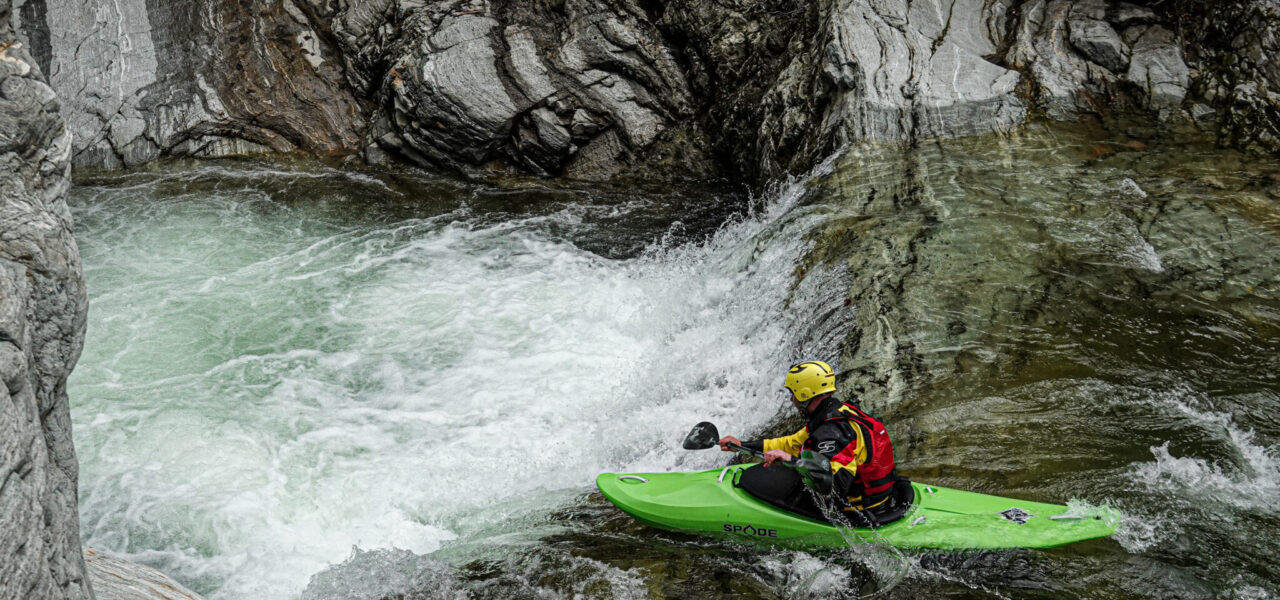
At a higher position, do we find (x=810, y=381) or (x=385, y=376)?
(x=810, y=381)

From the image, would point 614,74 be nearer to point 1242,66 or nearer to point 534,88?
point 534,88

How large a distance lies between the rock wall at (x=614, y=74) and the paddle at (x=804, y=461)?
4.74 metres

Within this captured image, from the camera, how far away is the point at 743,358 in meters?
7.16

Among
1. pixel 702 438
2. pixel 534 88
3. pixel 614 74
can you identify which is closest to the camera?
pixel 702 438

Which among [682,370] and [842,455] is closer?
[842,455]

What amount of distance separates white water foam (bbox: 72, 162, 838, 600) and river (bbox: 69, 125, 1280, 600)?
0.03m

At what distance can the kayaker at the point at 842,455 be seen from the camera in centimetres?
447

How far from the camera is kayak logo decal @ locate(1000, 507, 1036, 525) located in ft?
15.1

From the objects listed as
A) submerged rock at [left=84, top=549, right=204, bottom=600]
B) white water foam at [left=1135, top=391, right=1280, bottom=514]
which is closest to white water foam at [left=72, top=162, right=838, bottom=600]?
submerged rock at [left=84, top=549, right=204, bottom=600]

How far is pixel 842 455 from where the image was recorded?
444 cm

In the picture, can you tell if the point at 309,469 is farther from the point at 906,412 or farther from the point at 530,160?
the point at 530,160

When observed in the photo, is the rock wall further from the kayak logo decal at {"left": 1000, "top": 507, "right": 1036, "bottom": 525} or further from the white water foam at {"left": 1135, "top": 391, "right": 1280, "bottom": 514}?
the kayak logo decal at {"left": 1000, "top": 507, "right": 1036, "bottom": 525}

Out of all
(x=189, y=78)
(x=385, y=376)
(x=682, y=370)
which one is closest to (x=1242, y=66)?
(x=682, y=370)

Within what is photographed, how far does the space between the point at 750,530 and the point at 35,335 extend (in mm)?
3755
